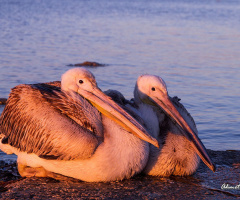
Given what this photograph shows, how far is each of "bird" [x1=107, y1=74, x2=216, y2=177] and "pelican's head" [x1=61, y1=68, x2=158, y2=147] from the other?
0.94 feet

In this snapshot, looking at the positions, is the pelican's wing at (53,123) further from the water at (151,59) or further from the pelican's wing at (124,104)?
the water at (151,59)

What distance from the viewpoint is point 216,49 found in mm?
15234

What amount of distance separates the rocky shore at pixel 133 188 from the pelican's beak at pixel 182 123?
0.27m

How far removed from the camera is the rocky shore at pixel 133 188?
163 inches

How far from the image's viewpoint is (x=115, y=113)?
436cm

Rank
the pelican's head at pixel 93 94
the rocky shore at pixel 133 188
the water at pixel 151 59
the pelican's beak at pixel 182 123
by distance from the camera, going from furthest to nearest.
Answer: the water at pixel 151 59 < the pelican's beak at pixel 182 123 < the pelican's head at pixel 93 94 < the rocky shore at pixel 133 188

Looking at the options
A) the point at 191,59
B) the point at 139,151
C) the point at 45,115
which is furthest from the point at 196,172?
the point at 191,59

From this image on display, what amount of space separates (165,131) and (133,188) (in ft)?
2.40

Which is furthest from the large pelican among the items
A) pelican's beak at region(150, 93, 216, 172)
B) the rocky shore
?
pelican's beak at region(150, 93, 216, 172)

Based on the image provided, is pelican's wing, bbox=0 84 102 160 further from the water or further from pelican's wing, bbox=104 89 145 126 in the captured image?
the water

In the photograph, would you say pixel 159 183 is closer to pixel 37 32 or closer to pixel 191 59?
pixel 191 59

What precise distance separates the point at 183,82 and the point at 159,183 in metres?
5.91

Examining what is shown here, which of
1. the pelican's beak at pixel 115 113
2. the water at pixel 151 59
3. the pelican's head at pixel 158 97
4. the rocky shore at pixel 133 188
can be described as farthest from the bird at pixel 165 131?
the water at pixel 151 59

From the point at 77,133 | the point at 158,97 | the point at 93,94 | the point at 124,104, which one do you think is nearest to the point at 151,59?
the point at 124,104
